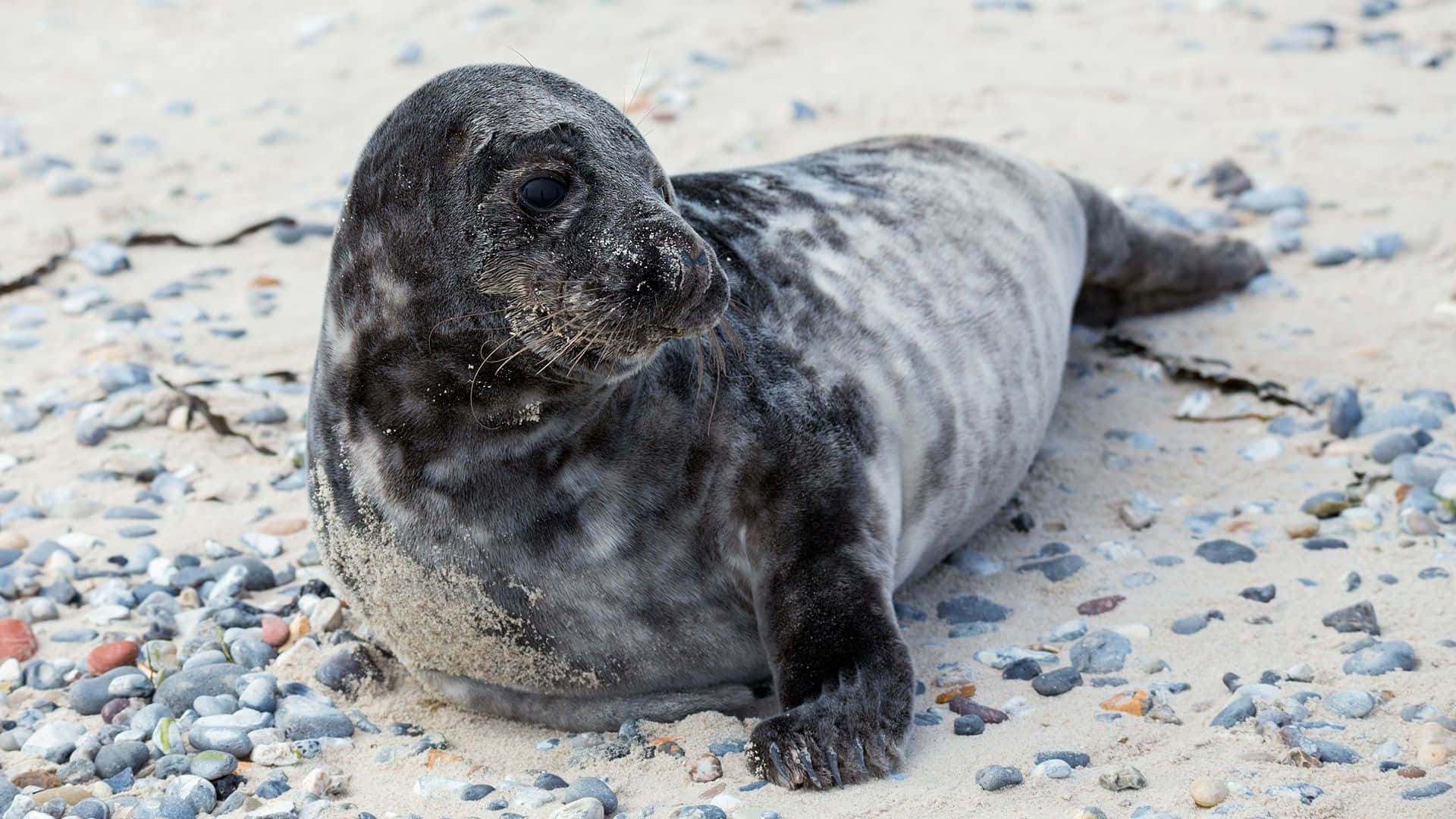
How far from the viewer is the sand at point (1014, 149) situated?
2949 mm

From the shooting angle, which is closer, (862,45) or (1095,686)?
(1095,686)

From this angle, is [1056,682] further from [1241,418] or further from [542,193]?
[1241,418]

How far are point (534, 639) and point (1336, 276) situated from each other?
10.9 ft

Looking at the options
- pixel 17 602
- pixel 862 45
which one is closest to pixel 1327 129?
pixel 862 45

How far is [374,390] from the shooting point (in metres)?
2.91

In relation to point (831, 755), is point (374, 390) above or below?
above

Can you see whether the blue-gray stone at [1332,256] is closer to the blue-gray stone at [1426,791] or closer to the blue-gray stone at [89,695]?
the blue-gray stone at [1426,791]

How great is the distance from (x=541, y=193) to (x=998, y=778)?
4.10 feet

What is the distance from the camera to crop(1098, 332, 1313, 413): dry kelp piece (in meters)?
4.59

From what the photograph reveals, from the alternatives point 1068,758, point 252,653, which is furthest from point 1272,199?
point 252,653

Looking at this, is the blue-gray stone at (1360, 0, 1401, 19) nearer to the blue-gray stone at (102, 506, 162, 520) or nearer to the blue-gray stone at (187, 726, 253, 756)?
the blue-gray stone at (102, 506, 162, 520)

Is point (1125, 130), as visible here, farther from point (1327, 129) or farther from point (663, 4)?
point (663, 4)

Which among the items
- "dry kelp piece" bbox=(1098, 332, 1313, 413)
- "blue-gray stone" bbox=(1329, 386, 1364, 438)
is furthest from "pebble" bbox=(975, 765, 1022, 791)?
"dry kelp piece" bbox=(1098, 332, 1313, 413)

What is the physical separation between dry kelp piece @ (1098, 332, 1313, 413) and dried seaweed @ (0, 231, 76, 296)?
12.3 ft
